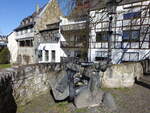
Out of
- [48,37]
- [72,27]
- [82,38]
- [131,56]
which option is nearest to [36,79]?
[131,56]

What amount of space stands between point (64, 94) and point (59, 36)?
15.4 m

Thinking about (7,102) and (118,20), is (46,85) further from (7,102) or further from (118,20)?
(118,20)

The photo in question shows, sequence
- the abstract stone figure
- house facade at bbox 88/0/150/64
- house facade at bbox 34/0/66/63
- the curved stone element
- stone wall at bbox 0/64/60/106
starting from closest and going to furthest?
stone wall at bbox 0/64/60/106 → the abstract stone figure → the curved stone element → house facade at bbox 88/0/150/64 → house facade at bbox 34/0/66/63

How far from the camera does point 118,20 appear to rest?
1614cm

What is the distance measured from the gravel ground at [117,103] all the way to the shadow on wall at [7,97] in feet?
1.23

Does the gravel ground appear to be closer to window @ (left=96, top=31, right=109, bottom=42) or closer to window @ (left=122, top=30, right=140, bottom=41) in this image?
window @ (left=122, top=30, right=140, bottom=41)

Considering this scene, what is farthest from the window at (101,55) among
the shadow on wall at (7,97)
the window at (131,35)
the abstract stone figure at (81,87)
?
the shadow on wall at (7,97)

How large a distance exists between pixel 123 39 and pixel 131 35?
37.4 inches

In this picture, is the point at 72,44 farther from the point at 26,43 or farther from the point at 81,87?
the point at 81,87

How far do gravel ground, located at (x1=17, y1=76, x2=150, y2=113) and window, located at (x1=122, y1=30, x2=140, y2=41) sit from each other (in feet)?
30.8

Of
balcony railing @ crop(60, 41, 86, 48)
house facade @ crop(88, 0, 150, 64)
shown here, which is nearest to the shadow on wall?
house facade @ crop(88, 0, 150, 64)

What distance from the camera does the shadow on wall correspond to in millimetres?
4616

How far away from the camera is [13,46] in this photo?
102ft

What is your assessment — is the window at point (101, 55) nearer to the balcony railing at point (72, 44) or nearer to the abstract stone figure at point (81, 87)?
the balcony railing at point (72, 44)
